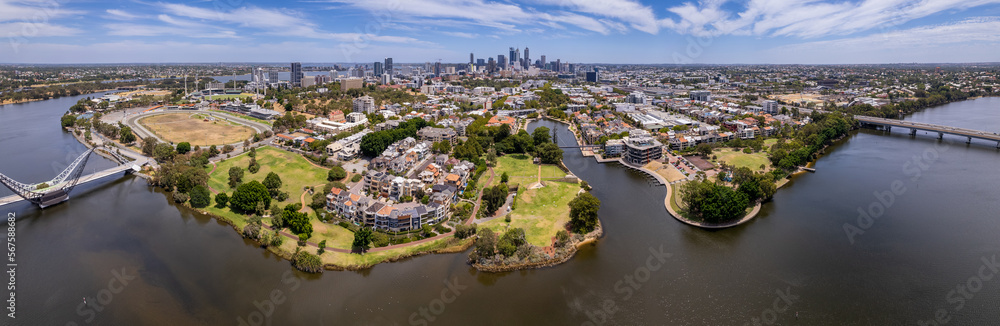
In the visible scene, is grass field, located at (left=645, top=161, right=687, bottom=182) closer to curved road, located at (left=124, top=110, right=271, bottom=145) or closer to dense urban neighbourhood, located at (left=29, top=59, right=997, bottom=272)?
dense urban neighbourhood, located at (left=29, top=59, right=997, bottom=272)

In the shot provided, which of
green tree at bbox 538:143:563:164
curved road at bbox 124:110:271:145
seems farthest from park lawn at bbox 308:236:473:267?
curved road at bbox 124:110:271:145

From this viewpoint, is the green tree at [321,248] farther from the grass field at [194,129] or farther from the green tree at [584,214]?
the grass field at [194,129]

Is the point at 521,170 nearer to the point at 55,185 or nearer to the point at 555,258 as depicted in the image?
the point at 555,258

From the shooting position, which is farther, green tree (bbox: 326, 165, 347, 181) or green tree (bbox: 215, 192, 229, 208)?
green tree (bbox: 326, 165, 347, 181)

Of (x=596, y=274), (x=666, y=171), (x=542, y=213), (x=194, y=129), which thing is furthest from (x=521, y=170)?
(x=194, y=129)

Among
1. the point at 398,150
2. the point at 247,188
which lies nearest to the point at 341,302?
the point at 247,188

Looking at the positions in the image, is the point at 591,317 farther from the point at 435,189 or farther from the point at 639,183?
the point at 639,183

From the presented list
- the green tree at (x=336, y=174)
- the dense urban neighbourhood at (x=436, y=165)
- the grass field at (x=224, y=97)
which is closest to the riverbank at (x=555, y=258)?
the dense urban neighbourhood at (x=436, y=165)
